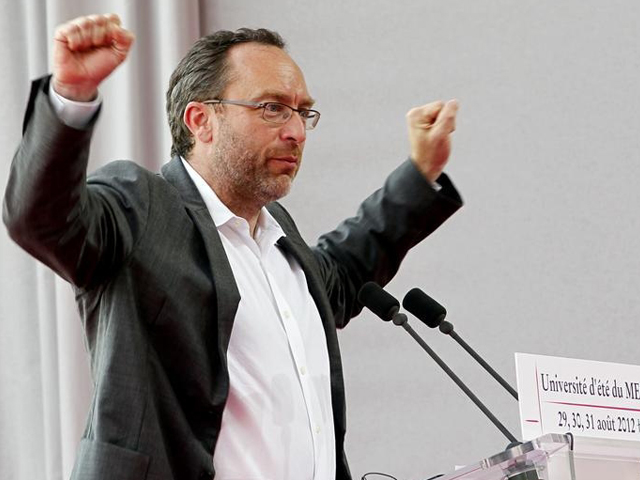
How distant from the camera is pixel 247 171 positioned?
2.30 m

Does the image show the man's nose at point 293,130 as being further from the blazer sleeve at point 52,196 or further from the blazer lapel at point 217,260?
the blazer sleeve at point 52,196

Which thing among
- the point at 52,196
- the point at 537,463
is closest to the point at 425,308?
the point at 537,463

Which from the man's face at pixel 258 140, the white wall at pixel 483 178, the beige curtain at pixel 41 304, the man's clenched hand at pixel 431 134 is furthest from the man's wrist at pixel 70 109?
the white wall at pixel 483 178

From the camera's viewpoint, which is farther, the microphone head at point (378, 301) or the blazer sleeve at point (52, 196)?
the microphone head at point (378, 301)

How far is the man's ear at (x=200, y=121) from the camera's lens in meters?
2.40

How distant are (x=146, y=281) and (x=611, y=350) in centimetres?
226

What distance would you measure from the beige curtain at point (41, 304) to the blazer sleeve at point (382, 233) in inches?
46.6

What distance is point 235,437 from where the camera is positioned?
200 cm

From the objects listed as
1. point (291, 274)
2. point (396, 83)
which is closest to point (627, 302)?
point (396, 83)

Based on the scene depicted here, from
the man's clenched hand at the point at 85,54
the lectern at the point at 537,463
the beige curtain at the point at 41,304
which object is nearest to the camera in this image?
the man's clenched hand at the point at 85,54

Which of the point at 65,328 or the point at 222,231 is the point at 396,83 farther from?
the point at 222,231

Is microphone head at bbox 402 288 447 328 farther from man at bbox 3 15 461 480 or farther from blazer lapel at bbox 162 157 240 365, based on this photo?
blazer lapel at bbox 162 157 240 365

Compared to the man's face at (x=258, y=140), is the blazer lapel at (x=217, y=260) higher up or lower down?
lower down

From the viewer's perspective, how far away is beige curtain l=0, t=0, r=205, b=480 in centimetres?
340
